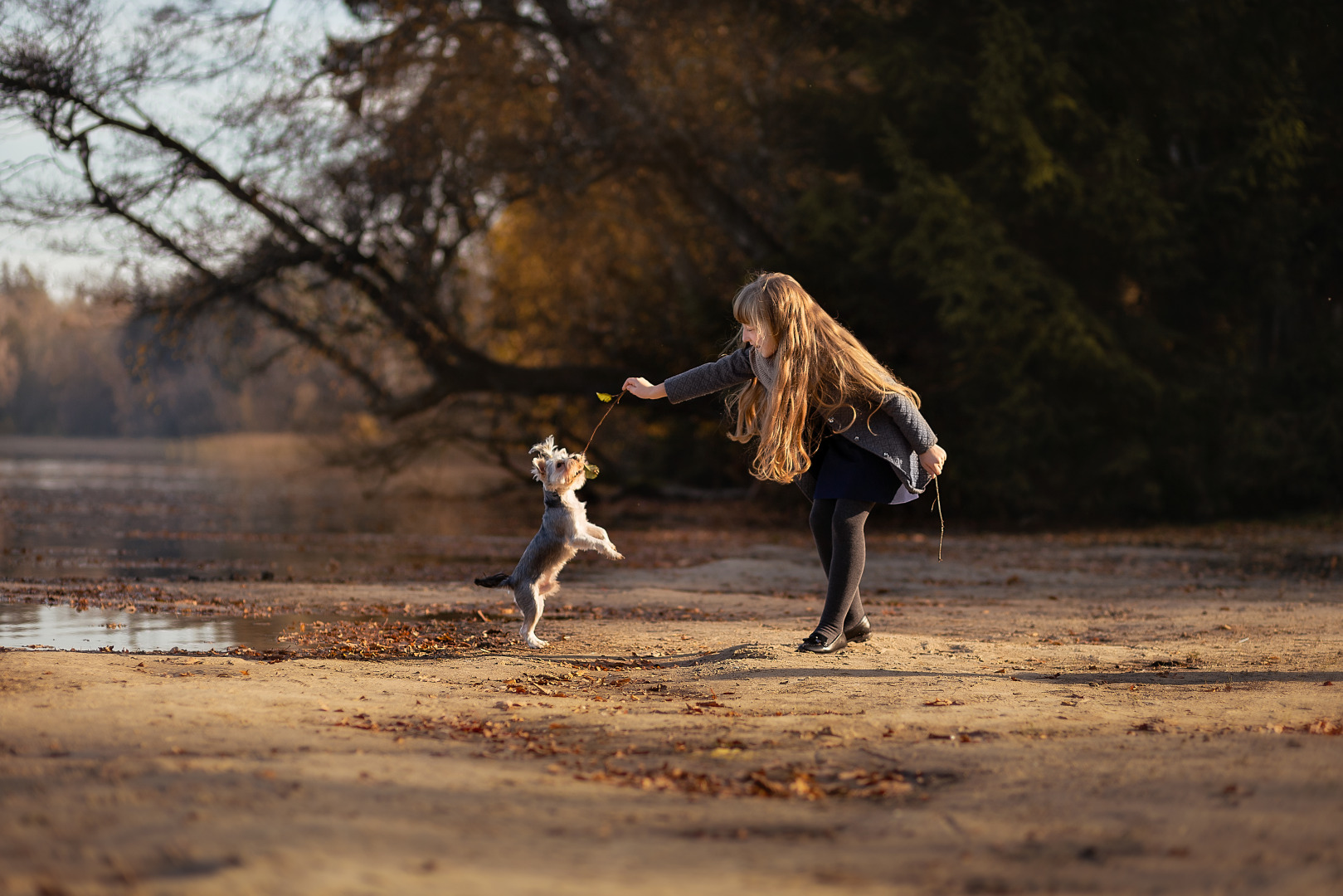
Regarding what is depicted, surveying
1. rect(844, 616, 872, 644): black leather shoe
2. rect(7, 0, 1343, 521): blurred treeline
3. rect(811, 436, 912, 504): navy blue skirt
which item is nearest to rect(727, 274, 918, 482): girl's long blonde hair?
rect(811, 436, 912, 504): navy blue skirt

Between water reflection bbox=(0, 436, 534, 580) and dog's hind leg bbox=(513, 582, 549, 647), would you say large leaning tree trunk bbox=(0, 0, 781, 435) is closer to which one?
water reflection bbox=(0, 436, 534, 580)

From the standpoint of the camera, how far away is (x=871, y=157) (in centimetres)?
2314

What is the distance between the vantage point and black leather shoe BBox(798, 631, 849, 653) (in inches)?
284

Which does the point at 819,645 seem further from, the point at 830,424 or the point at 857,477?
the point at 830,424

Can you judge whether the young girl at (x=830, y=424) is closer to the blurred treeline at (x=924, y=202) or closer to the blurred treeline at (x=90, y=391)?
the blurred treeline at (x=924, y=202)

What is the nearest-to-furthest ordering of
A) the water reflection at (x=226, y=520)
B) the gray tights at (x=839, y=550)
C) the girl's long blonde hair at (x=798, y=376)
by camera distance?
1. the girl's long blonde hair at (x=798, y=376)
2. the gray tights at (x=839, y=550)
3. the water reflection at (x=226, y=520)

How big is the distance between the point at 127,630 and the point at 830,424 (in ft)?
17.2

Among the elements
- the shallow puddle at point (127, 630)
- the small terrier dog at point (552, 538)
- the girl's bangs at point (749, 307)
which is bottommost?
the shallow puddle at point (127, 630)

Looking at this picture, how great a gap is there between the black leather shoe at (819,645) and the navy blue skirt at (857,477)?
85 cm

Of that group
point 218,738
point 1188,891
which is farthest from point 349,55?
point 1188,891

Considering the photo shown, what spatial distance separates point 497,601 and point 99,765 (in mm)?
6351

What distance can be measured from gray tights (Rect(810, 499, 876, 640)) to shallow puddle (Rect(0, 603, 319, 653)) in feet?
12.0

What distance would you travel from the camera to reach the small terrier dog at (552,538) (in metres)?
7.61

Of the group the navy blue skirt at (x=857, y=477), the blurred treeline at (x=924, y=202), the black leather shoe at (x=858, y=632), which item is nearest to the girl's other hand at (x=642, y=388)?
the navy blue skirt at (x=857, y=477)
